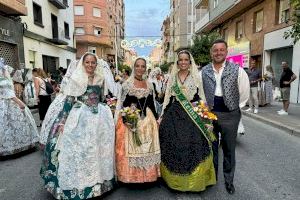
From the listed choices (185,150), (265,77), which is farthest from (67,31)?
(185,150)

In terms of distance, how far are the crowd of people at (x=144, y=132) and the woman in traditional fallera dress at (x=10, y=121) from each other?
2.16 metres

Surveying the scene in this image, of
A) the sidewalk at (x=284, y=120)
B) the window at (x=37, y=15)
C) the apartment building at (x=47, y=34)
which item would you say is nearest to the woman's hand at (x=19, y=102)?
the sidewalk at (x=284, y=120)

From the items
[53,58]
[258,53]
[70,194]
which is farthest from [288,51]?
[53,58]

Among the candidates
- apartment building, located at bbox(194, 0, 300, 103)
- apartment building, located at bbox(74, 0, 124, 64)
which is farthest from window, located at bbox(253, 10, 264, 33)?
apartment building, located at bbox(74, 0, 124, 64)

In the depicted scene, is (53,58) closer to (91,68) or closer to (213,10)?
(213,10)

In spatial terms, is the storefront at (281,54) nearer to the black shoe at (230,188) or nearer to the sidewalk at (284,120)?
the sidewalk at (284,120)

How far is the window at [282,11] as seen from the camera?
13.5m

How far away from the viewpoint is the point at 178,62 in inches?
154

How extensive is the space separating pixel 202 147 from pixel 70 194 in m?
1.75

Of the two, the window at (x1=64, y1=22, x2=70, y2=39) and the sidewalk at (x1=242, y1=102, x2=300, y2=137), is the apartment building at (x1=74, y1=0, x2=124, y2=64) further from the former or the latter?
the sidewalk at (x1=242, y1=102, x2=300, y2=137)

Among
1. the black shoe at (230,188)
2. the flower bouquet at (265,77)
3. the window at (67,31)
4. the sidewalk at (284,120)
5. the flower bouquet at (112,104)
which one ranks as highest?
the window at (67,31)

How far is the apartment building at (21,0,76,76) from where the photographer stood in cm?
1572

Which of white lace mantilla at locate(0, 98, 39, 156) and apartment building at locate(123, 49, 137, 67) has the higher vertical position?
apartment building at locate(123, 49, 137, 67)

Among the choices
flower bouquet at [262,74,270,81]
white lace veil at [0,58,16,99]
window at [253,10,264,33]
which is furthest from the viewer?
window at [253,10,264,33]
